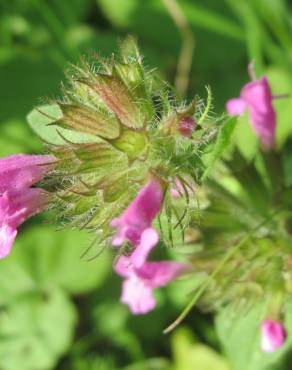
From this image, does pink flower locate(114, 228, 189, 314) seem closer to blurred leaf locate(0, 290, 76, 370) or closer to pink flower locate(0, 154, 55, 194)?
pink flower locate(0, 154, 55, 194)

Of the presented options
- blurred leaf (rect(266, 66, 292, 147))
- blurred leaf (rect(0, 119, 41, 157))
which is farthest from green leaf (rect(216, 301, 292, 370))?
blurred leaf (rect(0, 119, 41, 157))

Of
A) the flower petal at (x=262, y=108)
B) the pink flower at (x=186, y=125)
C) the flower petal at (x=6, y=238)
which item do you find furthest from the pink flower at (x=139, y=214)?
the flower petal at (x=262, y=108)

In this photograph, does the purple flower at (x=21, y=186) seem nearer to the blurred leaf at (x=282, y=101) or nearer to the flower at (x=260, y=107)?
the flower at (x=260, y=107)

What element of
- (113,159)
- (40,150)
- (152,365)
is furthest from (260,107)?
(152,365)

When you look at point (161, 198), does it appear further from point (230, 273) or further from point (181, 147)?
point (230, 273)

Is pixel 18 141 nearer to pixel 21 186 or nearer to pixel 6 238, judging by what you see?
pixel 21 186

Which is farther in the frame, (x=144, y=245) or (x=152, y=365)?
(x=152, y=365)

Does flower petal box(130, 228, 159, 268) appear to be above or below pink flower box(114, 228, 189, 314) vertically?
above
